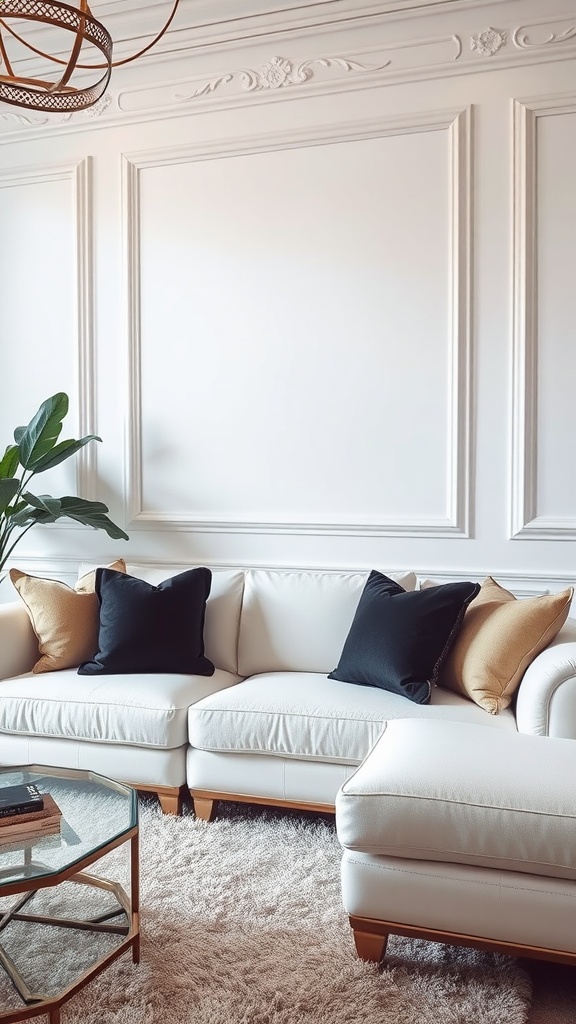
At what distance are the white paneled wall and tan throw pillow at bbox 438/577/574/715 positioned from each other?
657 mm

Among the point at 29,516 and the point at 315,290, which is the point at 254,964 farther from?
the point at 315,290

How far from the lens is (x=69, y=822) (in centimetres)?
189

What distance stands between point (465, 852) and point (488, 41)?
2.93 metres

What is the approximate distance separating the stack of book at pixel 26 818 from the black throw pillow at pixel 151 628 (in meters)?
1.10

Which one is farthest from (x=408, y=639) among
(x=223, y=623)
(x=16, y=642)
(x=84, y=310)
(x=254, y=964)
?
(x=84, y=310)


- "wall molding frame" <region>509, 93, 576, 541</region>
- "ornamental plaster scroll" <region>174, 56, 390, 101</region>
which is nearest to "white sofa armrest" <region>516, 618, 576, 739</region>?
"wall molding frame" <region>509, 93, 576, 541</region>

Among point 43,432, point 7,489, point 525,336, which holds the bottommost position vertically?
point 7,489

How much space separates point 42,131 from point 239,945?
353 cm

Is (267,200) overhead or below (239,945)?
overhead

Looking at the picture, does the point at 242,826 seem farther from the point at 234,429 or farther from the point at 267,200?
the point at 267,200

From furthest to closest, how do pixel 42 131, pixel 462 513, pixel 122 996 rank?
pixel 42 131
pixel 462 513
pixel 122 996

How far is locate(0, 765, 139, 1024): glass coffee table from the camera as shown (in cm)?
166

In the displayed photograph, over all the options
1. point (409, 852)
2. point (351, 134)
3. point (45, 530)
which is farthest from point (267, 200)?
point (409, 852)

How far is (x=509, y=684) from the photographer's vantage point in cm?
256
